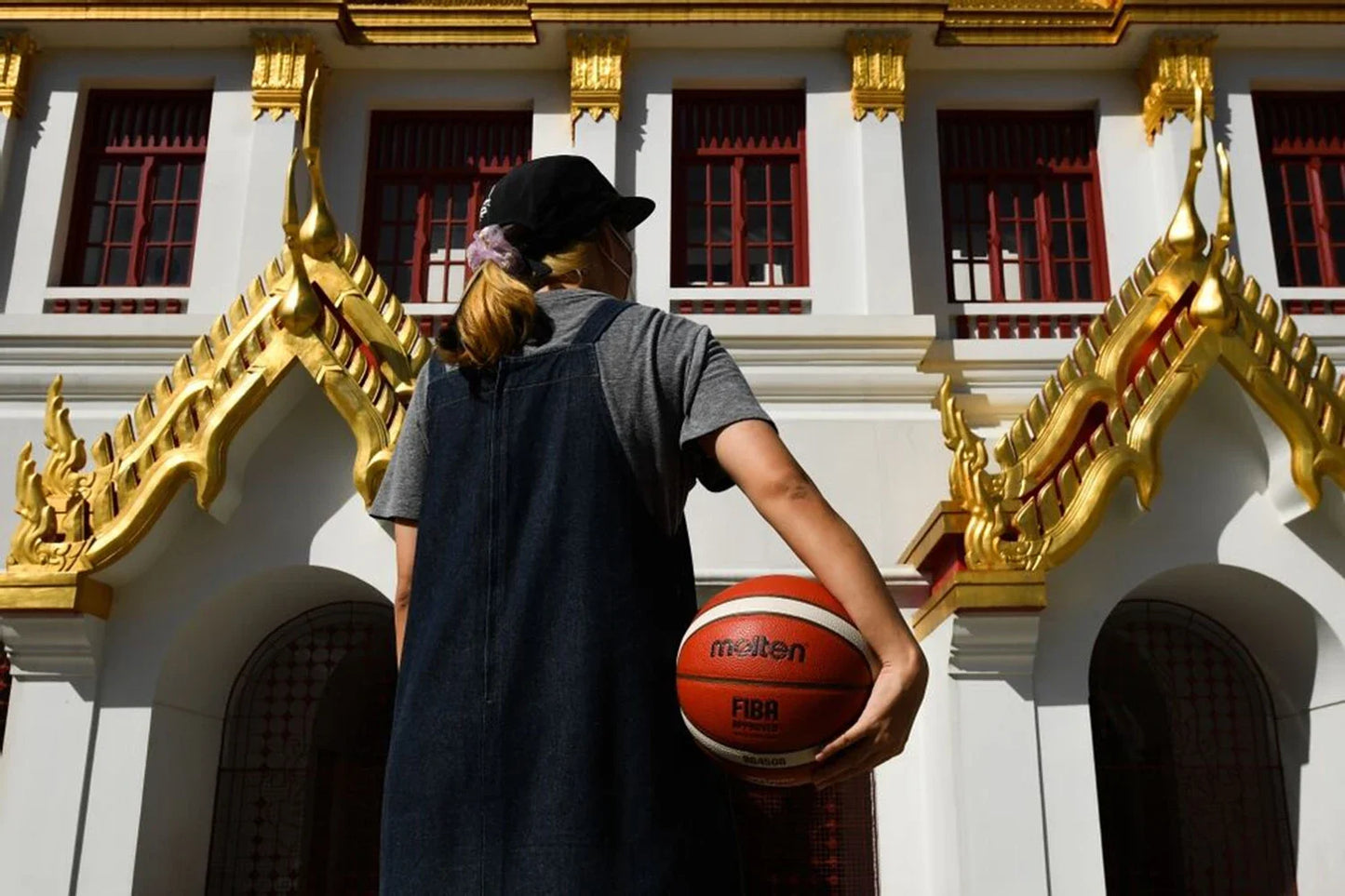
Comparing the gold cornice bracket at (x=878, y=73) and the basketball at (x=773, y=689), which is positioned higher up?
the gold cornice bracket at (x=878, y=73)

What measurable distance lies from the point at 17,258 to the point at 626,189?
461 centimetres

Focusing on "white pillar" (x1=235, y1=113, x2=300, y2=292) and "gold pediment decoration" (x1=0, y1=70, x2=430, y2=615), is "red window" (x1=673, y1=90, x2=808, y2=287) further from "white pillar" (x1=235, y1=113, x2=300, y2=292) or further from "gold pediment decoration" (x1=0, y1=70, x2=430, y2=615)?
"gold pediment decoration" (x1=0, y1=70, x2=430, y2=615)

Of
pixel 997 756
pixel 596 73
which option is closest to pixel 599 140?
pixel 596 73

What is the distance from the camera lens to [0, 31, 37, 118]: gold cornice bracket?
9.84 meters

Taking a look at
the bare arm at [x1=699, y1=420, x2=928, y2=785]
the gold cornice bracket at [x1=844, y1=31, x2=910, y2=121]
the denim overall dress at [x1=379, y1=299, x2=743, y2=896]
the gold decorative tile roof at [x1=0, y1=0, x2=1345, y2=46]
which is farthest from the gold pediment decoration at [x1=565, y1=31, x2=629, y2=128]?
the bare arm at [x1=699, y1=420, x2=928, y2=785]

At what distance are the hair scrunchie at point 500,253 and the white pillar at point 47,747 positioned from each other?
5504mm

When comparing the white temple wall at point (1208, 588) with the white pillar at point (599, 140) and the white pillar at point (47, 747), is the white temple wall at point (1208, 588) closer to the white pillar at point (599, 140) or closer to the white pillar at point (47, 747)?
the white pillar at point (599, 140)

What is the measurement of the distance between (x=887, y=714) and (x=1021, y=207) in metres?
8.81

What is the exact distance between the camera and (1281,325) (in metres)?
7.41

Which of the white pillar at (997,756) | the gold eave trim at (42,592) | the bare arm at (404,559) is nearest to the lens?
the bare arm at (404,559)

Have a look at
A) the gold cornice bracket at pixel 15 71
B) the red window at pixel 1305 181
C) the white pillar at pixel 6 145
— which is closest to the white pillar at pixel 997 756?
the red window at pixel 1305 181

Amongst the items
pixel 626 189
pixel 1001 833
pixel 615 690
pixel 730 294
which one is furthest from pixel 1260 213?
pixel 615 690

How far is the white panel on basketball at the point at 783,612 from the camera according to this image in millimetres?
2408

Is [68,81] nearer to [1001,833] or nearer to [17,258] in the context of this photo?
[17,258]
